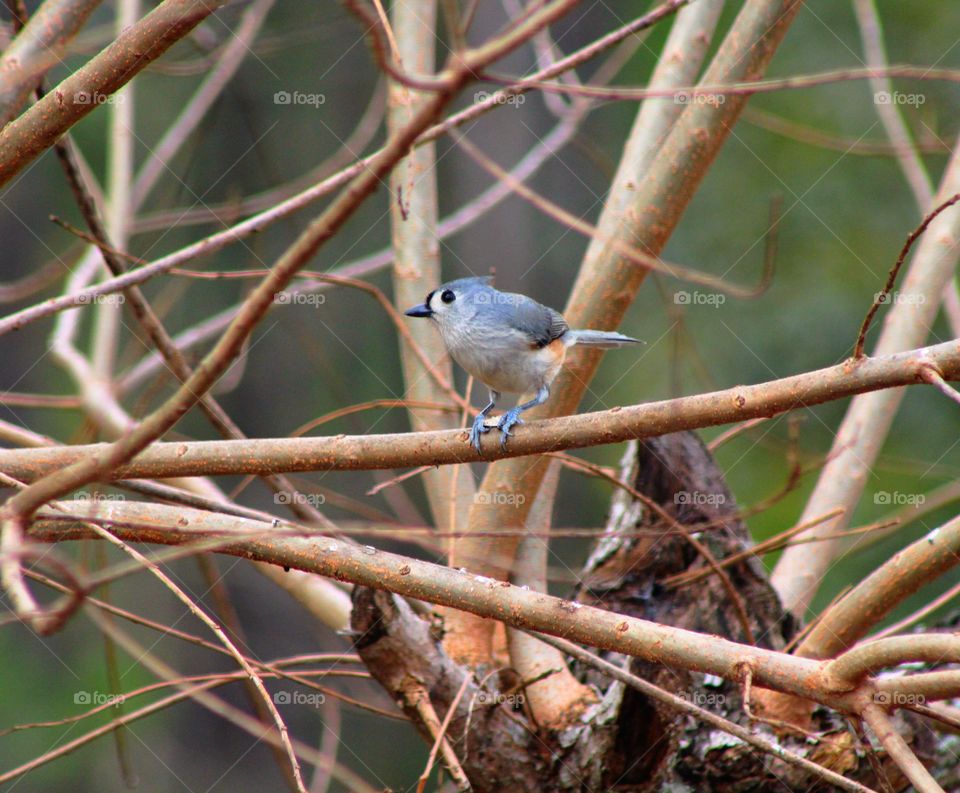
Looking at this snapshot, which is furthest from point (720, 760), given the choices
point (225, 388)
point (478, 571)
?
point (225, 388)

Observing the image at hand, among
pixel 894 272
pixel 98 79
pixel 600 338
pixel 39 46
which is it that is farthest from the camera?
pixel 600 338

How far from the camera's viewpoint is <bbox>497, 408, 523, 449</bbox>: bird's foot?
1807 millimetres

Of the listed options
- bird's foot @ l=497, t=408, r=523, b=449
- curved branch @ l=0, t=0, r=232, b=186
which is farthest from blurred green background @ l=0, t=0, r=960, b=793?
curved branch @ l=0, t=0, r=232, b=186

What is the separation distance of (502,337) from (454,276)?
12.8ft

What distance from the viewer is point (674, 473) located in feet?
8.66

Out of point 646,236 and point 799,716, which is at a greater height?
point 646,236

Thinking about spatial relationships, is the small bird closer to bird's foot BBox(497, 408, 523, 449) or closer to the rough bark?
bird's foot BBox(497, 408, 523, 449)

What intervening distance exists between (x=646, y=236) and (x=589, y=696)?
1176 millimetres

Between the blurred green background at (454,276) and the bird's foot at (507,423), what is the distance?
9.56 feet

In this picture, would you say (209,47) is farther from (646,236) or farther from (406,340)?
(646,236)

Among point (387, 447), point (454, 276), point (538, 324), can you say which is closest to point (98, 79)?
point (387, 447)

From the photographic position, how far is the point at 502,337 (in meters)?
2.49

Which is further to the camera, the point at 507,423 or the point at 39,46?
the point at 507,423

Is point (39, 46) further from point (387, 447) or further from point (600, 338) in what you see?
point (600, 338)
